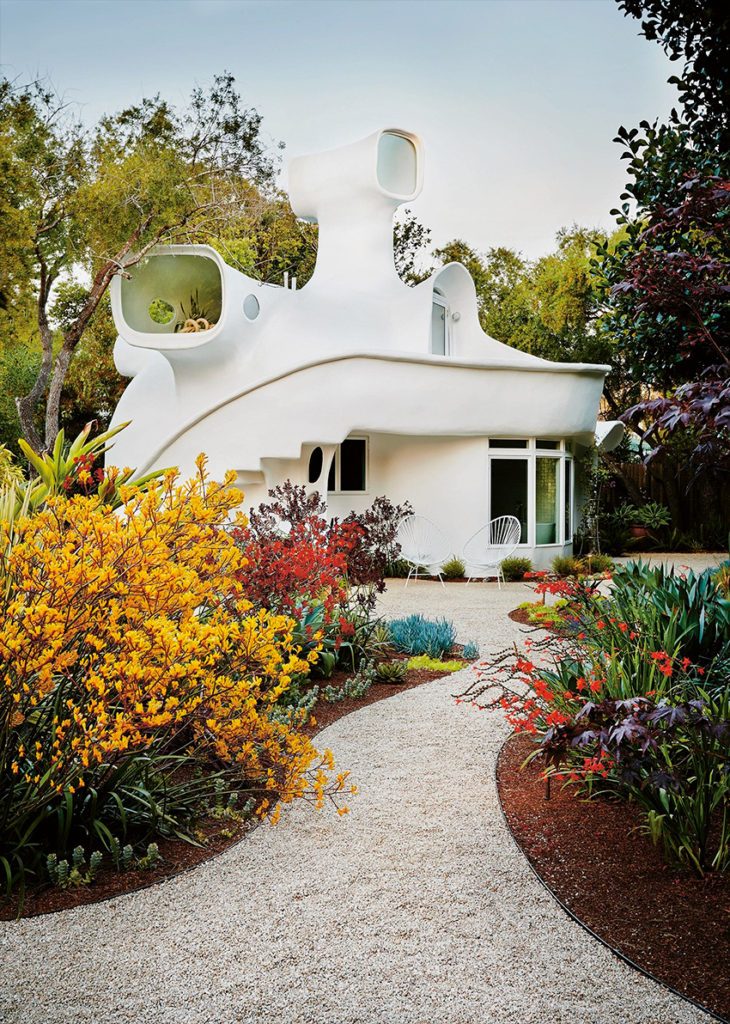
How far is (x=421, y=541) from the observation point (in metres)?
14.4

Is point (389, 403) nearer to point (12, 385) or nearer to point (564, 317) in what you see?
point (564, 317)

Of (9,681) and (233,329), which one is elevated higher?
(233,329)

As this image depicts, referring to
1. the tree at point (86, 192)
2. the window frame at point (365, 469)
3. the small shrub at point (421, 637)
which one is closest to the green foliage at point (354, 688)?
the small shrub at point (421, 637)

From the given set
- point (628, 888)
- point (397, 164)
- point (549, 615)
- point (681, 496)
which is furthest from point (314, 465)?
point (628, 888)

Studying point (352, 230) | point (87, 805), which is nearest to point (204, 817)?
point (87, 805)

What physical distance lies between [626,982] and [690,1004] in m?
0.21

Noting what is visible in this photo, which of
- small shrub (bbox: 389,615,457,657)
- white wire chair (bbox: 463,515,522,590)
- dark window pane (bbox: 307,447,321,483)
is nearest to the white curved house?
dark window pane (bbox: 307,447,321,483)

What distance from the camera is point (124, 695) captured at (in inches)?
117

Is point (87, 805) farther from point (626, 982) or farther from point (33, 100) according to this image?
point (33, 100)

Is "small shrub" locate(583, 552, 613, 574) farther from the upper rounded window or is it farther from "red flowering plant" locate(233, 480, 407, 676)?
the upper rounded window

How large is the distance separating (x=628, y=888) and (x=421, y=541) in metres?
11.0

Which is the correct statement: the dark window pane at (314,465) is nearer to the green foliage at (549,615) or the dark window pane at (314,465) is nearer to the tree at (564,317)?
the green foliage at (549,615)

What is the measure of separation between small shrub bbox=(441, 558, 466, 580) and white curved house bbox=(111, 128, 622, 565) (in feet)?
1.72

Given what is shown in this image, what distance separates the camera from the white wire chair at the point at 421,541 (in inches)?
549
